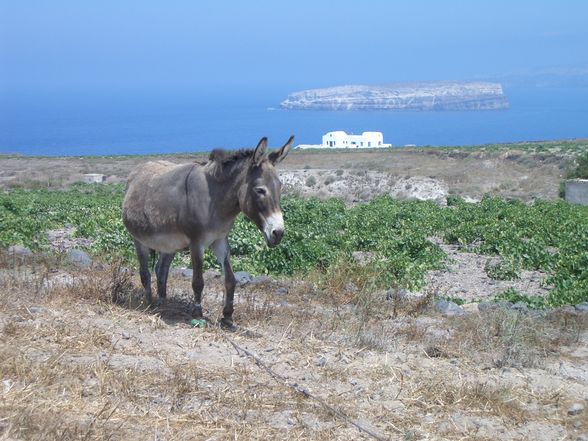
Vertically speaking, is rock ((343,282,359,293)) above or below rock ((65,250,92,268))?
below

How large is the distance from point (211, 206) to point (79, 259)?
4635 mm

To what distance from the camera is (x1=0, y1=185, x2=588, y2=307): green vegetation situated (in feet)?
45.0

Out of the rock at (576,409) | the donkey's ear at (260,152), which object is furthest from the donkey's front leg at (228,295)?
the rock at (576,409)

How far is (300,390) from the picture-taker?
636 cm

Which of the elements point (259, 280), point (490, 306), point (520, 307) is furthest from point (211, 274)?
point (520, 307)

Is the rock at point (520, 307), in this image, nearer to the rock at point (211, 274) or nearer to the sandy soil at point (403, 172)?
the rock at point (211, 274)

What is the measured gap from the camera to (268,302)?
944 cm

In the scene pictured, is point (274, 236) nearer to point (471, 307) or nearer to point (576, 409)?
point (576, 409)

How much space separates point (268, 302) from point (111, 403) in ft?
12.3

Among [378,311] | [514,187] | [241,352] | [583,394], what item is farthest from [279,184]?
[514,187]

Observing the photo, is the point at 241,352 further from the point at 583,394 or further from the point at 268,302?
the point at 583,394

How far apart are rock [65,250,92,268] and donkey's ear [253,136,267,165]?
481 cm

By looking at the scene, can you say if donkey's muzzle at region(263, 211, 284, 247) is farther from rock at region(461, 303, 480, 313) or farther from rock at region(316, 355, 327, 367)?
rock at region(461, 303, 480, 313)

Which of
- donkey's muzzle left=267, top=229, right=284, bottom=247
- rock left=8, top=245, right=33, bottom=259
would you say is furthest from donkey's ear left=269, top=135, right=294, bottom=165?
rock left=8, top=245, right=33, bottom=259
